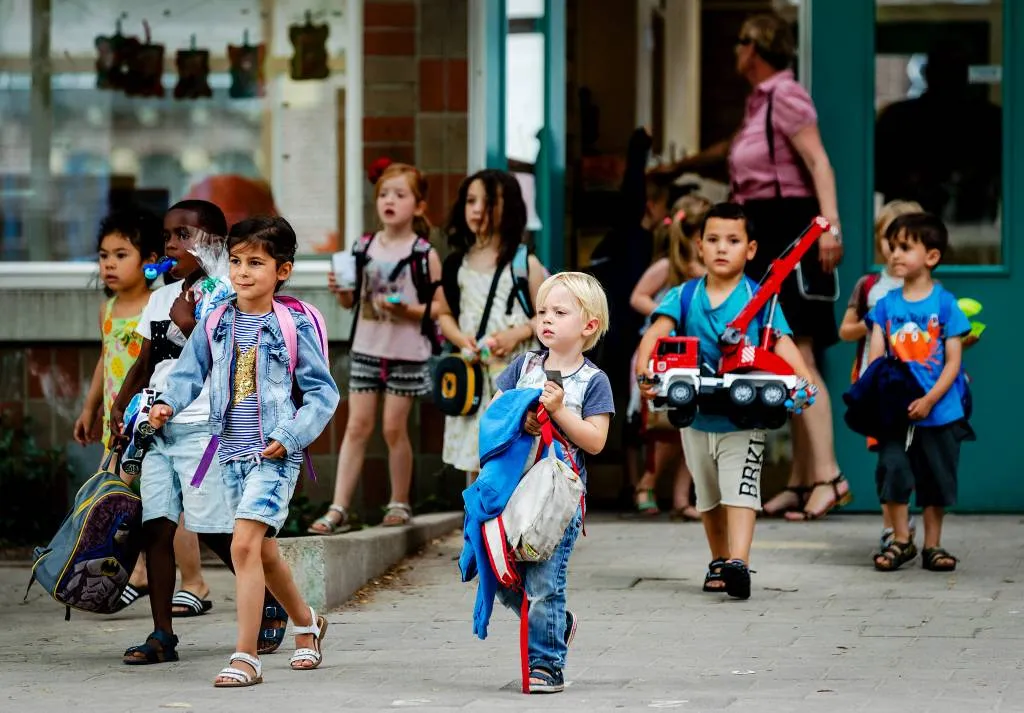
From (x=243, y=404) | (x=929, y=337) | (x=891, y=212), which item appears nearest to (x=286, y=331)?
(x=243, y=404)

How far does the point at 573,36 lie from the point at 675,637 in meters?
5.45

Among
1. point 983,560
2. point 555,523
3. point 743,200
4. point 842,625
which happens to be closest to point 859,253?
point 743,200

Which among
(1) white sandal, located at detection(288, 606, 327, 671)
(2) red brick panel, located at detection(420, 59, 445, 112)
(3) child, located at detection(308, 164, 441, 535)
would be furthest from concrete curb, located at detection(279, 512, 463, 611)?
(2) red brick panel, located at detection(420, 59, 445, 112)

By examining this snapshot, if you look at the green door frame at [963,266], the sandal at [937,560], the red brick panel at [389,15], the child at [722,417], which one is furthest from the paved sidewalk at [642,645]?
the red brick panel at [389,15]

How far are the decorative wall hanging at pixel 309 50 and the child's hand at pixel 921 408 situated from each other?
12.4ft

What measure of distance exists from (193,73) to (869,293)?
384 cm

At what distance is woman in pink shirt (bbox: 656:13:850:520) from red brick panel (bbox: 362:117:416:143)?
1687mm

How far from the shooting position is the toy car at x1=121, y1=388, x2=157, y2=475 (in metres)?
6.77

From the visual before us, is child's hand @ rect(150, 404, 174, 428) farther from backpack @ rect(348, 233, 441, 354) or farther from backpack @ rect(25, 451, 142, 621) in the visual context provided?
backpack @ rect(348, 233, 441, 354)

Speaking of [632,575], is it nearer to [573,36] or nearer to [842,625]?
[842,625]

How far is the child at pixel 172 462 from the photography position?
268 inches

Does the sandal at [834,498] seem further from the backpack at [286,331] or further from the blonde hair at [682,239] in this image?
the backpack at [286,331]

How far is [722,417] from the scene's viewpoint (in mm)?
7781

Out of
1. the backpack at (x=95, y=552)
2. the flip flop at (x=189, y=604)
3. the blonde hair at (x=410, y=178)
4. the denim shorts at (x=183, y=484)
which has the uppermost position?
the blonde hair at (x=410, y=178)
